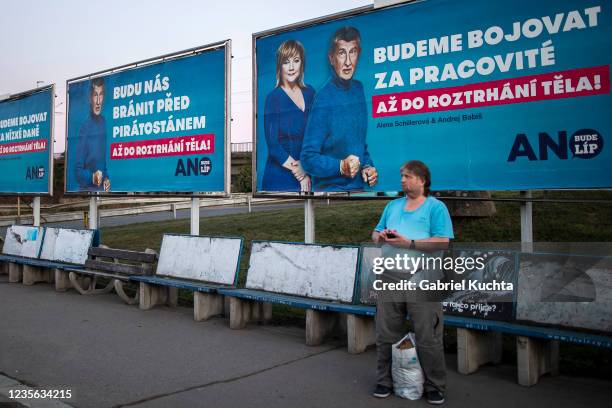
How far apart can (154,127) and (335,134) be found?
4.20m

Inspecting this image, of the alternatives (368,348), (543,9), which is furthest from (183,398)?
(543,9)

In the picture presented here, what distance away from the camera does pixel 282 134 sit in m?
8.61

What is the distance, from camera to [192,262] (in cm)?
830

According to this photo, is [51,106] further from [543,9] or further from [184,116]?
[543,9]

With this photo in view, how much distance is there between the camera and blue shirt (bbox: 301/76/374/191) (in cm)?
775

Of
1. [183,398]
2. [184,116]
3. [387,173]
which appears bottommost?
[183,398]

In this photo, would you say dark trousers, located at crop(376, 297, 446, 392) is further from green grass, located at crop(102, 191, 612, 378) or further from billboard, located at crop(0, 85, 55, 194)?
billboard, located at crop(0, 85, 55, 194)

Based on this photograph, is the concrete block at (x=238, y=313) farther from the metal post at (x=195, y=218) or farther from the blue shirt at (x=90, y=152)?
the blue shirt at (x=90, y=152)

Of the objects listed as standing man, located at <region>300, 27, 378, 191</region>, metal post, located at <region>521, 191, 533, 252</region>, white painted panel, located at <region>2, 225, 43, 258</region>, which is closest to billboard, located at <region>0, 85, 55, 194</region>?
white painted panel, located at <region>2, 225, 43, 258</region>

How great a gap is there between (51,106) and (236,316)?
8800 mm

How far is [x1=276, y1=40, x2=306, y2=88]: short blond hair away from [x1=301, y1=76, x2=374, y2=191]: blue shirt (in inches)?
17.8

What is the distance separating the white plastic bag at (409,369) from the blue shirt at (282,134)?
13.4ft

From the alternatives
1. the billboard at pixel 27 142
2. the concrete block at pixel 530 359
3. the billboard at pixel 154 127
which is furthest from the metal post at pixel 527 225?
the billboard at pixel 27 142

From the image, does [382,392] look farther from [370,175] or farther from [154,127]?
[154,127]
